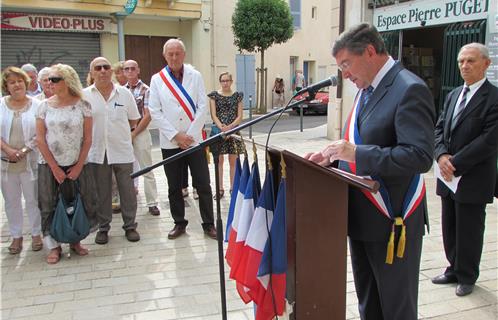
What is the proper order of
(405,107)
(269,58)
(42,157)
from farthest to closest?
1. (269,58)
2. (42,157)
3. (405,107)

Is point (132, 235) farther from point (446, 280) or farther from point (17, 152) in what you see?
point (446, 280)

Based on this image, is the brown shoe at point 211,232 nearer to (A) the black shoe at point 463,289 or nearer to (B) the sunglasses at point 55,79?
(B) the sunglasses at point 55,79

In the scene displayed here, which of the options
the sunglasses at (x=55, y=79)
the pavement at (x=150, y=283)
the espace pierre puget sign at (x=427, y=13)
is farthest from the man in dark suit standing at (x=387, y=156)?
the espace pierre puget sign at (x=427, y=13)

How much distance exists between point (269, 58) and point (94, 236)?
1799 cm

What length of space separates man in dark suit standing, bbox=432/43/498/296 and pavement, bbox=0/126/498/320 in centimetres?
32

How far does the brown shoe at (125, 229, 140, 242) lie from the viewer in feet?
15.8

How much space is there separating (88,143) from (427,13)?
5.97m

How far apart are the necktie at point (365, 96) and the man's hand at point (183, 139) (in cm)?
266

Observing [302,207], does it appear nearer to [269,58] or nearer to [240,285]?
[240,285]

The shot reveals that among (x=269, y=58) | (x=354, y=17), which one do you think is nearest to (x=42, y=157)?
(x=354, y=17)

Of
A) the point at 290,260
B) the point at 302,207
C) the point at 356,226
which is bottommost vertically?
the point at 290,260

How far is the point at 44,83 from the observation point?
535 cm

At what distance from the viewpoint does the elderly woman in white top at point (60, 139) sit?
163 inches

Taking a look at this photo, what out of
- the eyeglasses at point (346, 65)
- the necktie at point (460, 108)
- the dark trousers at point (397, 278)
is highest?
the eyeglasses at point (346, 65)
